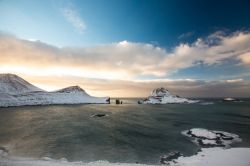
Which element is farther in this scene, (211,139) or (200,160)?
(211,139)

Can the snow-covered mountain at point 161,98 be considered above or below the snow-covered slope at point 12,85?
below

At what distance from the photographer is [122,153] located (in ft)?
75.2

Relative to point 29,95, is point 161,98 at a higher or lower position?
lower

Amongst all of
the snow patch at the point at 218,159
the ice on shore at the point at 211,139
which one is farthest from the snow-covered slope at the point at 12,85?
the snow patch at the point at 218,159

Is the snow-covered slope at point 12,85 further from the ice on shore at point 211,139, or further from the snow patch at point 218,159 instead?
the snow patch at point 218,159

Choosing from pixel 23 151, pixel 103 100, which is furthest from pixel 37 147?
pixel 103 100

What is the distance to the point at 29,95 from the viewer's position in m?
118

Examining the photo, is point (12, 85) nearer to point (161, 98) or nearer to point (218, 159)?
point (161, 98)

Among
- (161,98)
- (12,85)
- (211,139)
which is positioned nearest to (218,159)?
(211,139)

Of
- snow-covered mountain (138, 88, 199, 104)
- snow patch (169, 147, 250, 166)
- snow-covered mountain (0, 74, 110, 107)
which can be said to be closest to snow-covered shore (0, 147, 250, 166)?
snow patch (169, 147, 250, 166)

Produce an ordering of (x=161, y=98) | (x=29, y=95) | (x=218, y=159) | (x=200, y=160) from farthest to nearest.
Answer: (x=161, y=98)
(x=29, y=95)
(x=200, y=160)
(x=218, y=159)

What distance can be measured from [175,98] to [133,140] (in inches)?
5827

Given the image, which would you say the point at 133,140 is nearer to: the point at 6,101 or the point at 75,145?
the point at 75,145

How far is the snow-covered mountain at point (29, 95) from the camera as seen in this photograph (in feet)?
352
